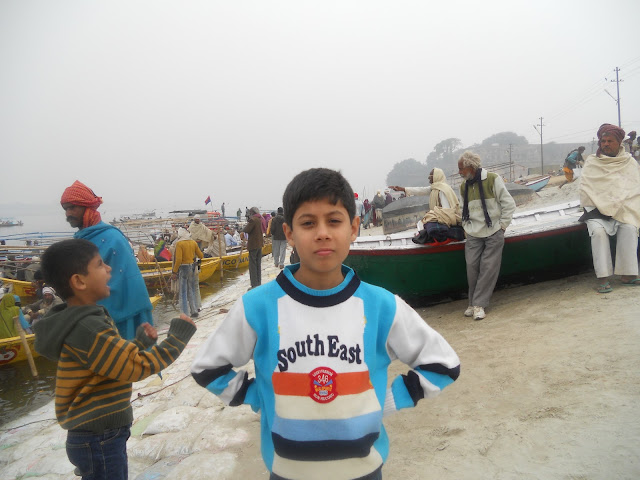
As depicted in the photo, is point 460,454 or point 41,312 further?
point 41,312

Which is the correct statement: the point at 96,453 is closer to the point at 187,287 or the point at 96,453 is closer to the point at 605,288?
the point at 605,288

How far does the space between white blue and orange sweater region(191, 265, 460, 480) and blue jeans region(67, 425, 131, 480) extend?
2.35 feet

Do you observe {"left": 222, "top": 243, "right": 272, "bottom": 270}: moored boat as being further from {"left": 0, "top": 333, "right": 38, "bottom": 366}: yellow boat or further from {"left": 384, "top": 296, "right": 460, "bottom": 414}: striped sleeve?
{"left": 384, "top": 296, "right": 460, "bottom": 414}: striped sleeve

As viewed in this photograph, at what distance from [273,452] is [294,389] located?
242 mm

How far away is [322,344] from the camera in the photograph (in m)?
1.29

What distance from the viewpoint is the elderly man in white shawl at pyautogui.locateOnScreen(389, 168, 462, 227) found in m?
5.41

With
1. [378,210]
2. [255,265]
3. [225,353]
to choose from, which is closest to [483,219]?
[225,353]

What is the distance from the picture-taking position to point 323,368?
1.27 meters

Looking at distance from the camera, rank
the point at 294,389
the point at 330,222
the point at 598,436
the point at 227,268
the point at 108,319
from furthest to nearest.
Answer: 1. the point at 227,268
2. the point at 598,436
3. the point at 108,319
4. the point at 330,222
5. the point at 294,389

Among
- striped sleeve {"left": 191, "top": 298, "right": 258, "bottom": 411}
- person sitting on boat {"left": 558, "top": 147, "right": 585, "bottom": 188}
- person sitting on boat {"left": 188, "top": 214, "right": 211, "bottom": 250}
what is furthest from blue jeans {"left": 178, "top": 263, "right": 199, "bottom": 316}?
person sitting on boat {"left": 558, "top": 147, "right": 585, "bottom": 188}

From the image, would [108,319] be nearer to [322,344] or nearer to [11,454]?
[322,344]

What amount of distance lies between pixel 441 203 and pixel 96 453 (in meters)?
5.07

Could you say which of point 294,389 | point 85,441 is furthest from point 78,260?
point 294,389

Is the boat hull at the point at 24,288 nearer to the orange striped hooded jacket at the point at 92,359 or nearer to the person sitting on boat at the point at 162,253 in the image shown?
the person sitting on boat at the point at 162,253
